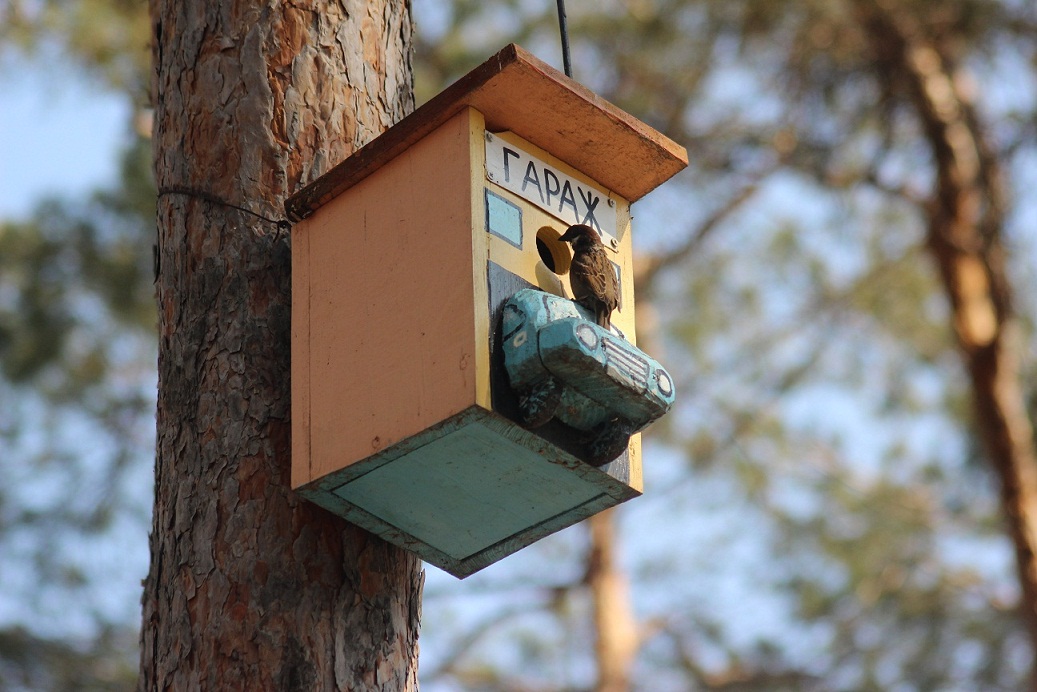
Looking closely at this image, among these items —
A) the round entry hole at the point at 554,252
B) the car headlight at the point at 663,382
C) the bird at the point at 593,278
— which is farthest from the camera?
the round entry hole at the point at 554,252

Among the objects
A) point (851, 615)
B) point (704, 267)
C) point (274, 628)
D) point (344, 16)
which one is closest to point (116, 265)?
point (704, 267)

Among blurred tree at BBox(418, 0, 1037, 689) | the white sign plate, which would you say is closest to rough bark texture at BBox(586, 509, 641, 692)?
blurred tree at BBox(418, 0, 1037, 689)

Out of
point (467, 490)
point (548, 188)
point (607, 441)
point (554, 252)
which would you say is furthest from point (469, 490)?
point (548, 188)

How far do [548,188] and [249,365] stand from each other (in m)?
0.62

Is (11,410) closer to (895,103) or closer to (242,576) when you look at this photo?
(895,103)

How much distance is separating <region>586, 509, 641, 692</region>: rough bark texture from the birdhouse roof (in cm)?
561

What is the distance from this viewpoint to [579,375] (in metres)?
2.30

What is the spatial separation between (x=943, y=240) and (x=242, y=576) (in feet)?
19.3

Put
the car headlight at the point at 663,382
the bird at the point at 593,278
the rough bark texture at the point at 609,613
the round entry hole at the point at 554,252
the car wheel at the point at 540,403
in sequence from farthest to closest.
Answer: the rough bark texture at the point at 609,613
the round entry hole at the point at 554,252
the bird at the point at 593,278
the car headlight at the point at 663,382
the car wheel at the point at 540,403

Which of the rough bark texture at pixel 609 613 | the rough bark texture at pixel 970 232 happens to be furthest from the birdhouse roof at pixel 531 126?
the rough bark texture at pixel 609 613

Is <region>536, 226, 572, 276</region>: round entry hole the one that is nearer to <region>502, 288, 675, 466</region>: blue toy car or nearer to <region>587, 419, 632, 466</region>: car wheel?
<region>502, 288, 675, 466</region>: blue toy car

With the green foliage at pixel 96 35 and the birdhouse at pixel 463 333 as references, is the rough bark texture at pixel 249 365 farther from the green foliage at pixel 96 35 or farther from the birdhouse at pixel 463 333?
the green foliage at pixel 96 35

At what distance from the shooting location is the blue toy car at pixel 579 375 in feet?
7.48

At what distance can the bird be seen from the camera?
253cm
